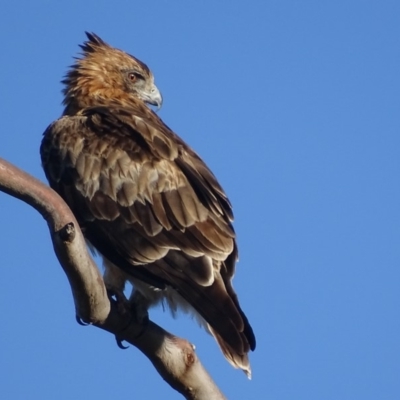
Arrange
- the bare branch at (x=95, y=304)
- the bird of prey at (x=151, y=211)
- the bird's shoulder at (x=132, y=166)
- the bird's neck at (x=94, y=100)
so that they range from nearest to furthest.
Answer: the bare branch at (x=95, y=304) → the bird of prey at (x=151, y=211) → the bird's shoulder at (x=132, y=166) → the bird's neck at (x=94, y=100)

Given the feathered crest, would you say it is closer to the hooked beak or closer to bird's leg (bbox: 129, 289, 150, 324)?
the hooked beak

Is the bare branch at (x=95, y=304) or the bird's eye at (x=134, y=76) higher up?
the bird's eye at (x=134, y=76)

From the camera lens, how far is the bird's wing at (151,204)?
688cm

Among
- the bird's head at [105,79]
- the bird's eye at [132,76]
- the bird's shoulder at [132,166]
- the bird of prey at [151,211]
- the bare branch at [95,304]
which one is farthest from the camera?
the bird's eye at [132,76]

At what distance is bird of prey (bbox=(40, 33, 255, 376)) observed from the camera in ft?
22.4

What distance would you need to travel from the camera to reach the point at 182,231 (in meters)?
7.27

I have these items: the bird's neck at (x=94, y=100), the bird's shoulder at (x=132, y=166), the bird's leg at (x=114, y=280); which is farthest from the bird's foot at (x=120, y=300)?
the bird's neck at (x=94, y=100)

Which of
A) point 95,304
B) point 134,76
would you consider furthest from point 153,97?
point 95,304

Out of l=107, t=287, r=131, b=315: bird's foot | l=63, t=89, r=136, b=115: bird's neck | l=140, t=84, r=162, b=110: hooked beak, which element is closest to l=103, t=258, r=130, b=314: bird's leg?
l=107, t=287, r=131, b=315: bird's foot

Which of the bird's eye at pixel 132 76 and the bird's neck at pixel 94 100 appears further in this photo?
the bird's eye at pixel 132 76

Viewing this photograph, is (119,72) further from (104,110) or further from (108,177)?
(108,177)

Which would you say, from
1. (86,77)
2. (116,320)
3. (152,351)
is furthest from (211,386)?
(86,77)

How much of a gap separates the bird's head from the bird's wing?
111 centimetres

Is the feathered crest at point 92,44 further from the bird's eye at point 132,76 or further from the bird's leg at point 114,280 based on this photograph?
the bird's leg at point 114,280
